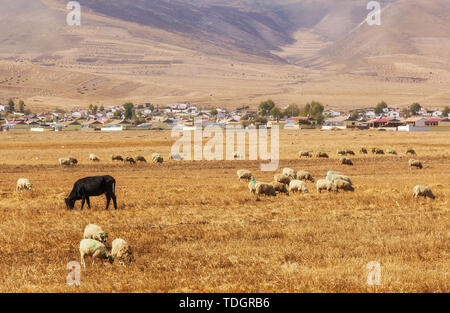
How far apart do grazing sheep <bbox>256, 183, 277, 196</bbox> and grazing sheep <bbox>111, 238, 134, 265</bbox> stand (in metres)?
10.9

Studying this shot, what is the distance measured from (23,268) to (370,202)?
13946mm

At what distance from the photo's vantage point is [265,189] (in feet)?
76.4

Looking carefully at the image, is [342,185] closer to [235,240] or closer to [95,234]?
[235,240]

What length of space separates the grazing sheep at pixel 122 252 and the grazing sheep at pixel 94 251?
0.14 metres

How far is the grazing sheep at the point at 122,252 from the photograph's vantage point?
499 inches

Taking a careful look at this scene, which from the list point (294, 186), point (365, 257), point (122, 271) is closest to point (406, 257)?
point (365, 257)

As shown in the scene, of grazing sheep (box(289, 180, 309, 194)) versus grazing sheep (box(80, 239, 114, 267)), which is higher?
grazing sheep (box(289, 180, 309, 194))

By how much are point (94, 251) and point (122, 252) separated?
668 millimetres

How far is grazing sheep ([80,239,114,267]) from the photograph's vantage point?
12.5m

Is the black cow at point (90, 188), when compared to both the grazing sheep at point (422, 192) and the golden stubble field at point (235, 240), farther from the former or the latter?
the grazing sheep at point (422, 192)

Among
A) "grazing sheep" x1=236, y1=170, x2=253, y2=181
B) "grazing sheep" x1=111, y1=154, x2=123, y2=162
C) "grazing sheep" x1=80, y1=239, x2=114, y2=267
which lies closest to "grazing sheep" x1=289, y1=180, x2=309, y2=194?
"grazing sheep" x1=236, y1=170, x2=253, y2=181

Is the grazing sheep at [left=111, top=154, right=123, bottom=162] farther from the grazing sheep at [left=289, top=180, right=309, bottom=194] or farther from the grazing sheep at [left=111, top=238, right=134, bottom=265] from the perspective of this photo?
the grazing sheep at [left=111, top=238, right=134, bottom=265]

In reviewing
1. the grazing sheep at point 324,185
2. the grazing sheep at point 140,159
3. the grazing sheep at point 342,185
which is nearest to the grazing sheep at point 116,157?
the grazing sheep at point 140,159
